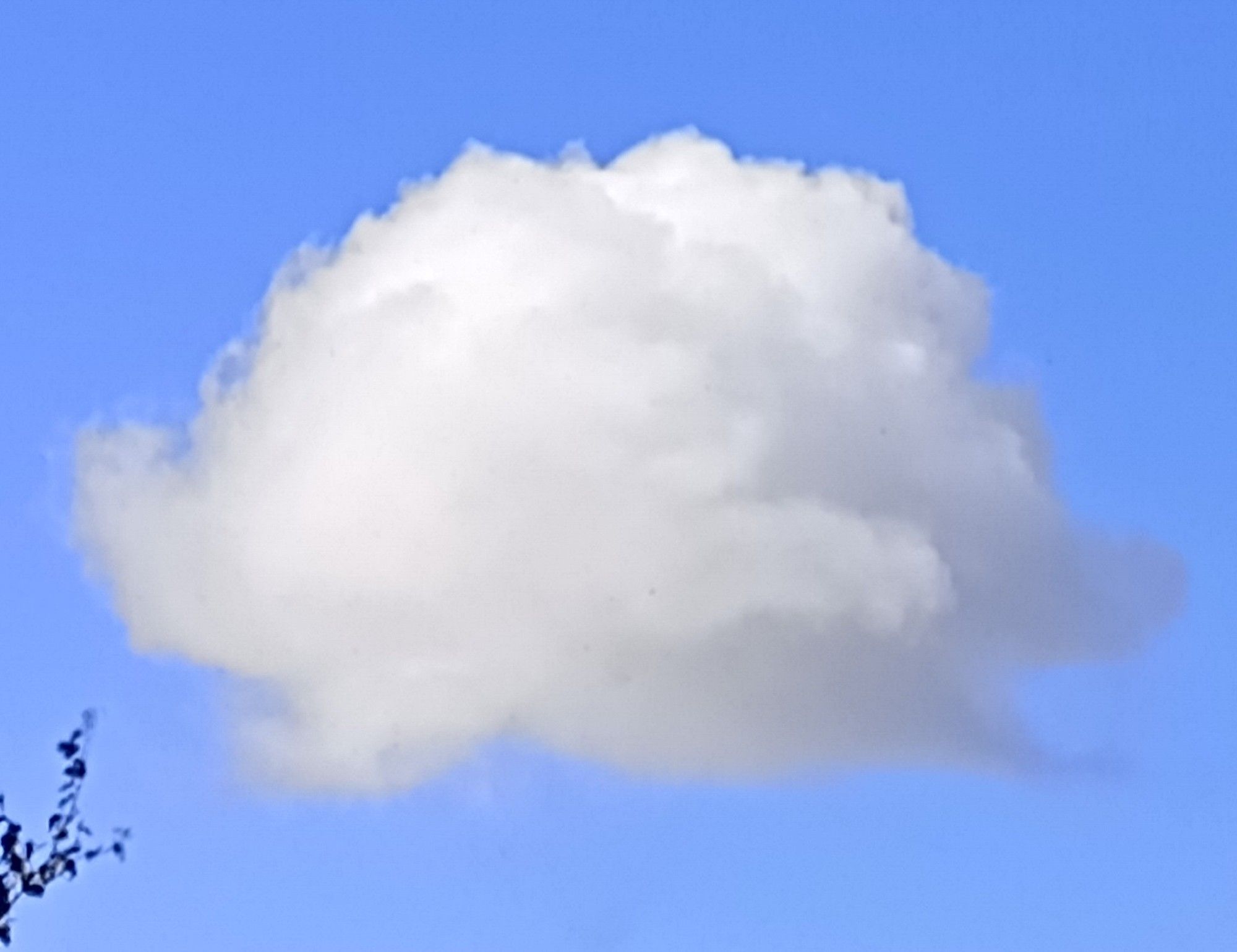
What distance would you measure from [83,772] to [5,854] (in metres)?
2.44

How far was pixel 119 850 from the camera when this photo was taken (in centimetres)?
3834

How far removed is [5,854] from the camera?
39844 millimetres

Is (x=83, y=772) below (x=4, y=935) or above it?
above

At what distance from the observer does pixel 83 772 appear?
1578 inches

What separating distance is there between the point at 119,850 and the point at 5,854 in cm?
334

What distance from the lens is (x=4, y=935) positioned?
39719 mm

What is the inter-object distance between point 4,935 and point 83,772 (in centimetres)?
392

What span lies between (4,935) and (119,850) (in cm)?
390

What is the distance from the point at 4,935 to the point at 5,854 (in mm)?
1769

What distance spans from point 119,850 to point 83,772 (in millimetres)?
2583
